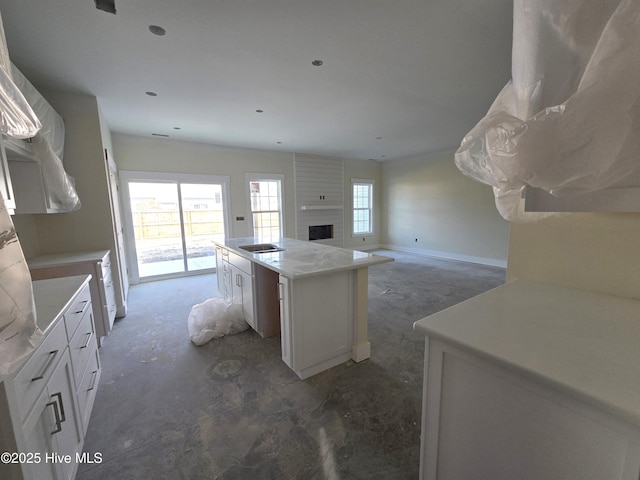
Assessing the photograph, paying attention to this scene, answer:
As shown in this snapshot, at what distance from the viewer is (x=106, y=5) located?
1619mm

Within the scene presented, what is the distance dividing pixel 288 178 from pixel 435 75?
4.11 meters

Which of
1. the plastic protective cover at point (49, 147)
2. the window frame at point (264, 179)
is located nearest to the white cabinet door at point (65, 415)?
the plastic protective cover at point (49, 147)

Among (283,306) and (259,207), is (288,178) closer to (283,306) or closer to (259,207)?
(259,207)

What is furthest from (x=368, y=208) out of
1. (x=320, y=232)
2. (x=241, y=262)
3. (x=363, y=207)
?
(x=241, y=262)

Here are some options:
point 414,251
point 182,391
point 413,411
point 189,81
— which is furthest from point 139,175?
point 414,251

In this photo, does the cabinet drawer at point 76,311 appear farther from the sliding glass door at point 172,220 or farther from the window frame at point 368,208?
the window frame at point 368,208

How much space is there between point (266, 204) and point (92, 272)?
12.4ft

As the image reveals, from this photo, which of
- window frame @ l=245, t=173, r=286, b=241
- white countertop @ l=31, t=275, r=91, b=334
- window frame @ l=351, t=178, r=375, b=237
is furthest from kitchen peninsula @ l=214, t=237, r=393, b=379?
window frame @ l=351, t=178, r=375, b=237

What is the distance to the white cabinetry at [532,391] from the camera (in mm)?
614

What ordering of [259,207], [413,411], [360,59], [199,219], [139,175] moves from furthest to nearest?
[259,207]
[199,219]
[139,175]
[360,59]
[413,411]

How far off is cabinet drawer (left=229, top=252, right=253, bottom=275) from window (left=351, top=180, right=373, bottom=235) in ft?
16.8

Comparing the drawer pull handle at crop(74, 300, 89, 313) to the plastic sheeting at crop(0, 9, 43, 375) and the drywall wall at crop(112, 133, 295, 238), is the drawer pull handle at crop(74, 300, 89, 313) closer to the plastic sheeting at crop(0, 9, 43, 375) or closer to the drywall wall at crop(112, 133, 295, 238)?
the plastic sheeting at crop(0, 9, 43, 375)

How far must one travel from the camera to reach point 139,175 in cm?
445

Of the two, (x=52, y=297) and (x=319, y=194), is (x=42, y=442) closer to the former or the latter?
(x=52, y=297)
